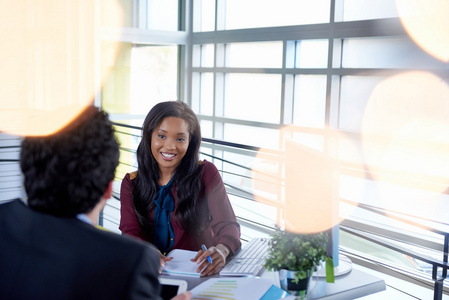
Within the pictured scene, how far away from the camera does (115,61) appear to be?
20.5ft

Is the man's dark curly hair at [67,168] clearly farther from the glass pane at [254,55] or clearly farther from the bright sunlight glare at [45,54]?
the glass pane at [254,55]

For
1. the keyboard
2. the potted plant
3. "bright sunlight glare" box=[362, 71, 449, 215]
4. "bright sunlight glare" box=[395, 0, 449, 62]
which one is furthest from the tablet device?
"bright sunlight glare" box=[395, 0, 449, 62]

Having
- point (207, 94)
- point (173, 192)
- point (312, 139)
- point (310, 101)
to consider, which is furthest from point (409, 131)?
point (173, 192)

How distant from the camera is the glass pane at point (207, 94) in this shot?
6.63 meters

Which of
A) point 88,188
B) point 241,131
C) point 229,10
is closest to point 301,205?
point 88,188

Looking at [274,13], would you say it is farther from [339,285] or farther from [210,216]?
[339,285]

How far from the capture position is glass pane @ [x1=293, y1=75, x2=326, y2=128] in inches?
207

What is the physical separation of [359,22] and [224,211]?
3.27 metres

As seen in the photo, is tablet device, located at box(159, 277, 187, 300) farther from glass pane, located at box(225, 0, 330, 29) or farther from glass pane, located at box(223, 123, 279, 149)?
glass pane, located at box(223, 123, 279, 149)

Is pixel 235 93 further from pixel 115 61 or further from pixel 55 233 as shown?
pixel 55 233

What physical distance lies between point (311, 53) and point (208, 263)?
13.7 feet

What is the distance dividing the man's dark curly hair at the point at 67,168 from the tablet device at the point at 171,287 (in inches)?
Answer: 18.3

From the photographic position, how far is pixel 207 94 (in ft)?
22.0

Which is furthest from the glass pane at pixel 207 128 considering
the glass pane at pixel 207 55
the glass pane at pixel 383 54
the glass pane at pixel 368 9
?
the glass pane at pixel 368 9
